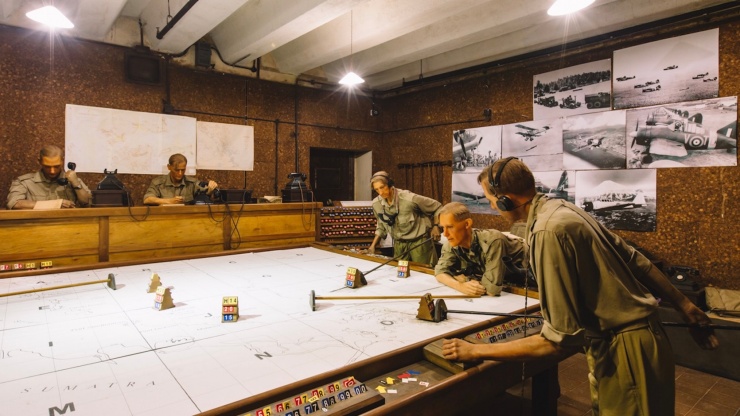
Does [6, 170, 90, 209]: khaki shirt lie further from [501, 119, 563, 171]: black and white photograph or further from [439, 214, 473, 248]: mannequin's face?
[501, 119, 563, 171]: black and white photograph

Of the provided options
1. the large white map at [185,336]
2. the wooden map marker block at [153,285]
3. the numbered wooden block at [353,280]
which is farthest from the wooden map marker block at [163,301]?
the numbered wooden block at [353,280]

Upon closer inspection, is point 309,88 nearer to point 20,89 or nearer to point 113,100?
point 113,100

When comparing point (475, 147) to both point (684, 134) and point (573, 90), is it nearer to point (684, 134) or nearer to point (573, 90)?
point (573, 90)

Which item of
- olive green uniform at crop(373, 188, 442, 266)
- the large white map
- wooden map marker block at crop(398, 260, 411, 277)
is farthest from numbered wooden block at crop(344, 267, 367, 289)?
olive green uniform at crop(373, 188, 442, 266)

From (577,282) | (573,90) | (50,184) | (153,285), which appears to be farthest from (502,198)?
(50,184)

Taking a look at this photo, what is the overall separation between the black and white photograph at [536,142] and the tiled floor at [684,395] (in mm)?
2601

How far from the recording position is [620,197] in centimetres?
444

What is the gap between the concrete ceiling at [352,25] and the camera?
3949 millimetres

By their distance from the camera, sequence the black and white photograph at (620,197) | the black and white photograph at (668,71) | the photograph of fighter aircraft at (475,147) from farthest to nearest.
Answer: the photograph of fighter aircraft at (475,147) → the black and white photograph at (620,197) → the black and white photograph at (668,71)

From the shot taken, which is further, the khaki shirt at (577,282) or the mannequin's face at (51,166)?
the mannequin's face at (51,166)

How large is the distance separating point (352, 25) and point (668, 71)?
11.1 ft

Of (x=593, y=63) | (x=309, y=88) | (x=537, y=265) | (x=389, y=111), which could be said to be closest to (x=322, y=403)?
(x=537, y=265)

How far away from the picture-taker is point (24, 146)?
436cm

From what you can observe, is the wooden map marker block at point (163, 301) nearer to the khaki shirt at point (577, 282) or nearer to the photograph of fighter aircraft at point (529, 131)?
the khaki shirt at point (577, 282)
